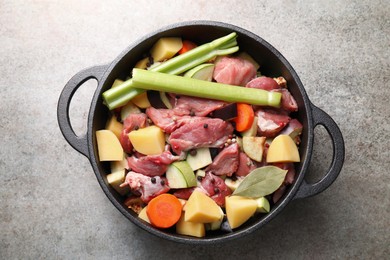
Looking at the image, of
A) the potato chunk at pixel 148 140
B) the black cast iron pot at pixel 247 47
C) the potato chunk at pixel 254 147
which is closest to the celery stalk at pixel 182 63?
the black cast iron pot at pixel 247 47

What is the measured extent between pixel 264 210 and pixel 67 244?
102 centimetres

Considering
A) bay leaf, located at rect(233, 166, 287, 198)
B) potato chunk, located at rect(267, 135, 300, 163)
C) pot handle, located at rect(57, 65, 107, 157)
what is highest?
pot handle, located at rect(57, 65, 107, 157)

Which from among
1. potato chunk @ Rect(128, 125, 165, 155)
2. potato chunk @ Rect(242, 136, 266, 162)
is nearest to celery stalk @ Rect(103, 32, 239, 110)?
potato chunk @ Rect(128, 125, 165, 155)

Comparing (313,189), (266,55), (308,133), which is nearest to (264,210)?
(313,189)

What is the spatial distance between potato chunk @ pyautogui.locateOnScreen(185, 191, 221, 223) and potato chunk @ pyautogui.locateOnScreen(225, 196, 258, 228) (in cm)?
5

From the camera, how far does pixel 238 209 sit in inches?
84.6

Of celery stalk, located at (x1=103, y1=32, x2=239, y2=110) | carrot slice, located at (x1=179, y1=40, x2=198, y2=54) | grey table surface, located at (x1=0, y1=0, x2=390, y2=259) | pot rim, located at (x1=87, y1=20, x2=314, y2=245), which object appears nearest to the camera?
pot rim, located at (x1=87, y1=20, x2=314, y2=245)

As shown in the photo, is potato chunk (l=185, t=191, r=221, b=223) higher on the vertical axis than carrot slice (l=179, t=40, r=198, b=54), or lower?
lower

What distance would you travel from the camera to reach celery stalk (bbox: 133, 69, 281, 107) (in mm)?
2164

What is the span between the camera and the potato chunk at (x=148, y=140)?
2188 mm

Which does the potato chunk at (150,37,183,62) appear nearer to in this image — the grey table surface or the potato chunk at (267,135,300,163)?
the grey table surface

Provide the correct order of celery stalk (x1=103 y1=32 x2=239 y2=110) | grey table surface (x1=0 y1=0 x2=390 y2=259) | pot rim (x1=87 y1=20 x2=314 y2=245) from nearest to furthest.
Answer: pot rim (x1=87 y1=20 x2=314 y2=245)
celery stalk (x1=103 y1=32 x2=239 y2=110)
grey table surface (x1=0 y1=0 x2=390 y2=259)

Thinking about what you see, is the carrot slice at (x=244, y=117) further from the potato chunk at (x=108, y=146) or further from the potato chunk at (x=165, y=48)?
the potato chunk at (x=108, y=146)

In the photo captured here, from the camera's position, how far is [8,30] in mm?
2664
